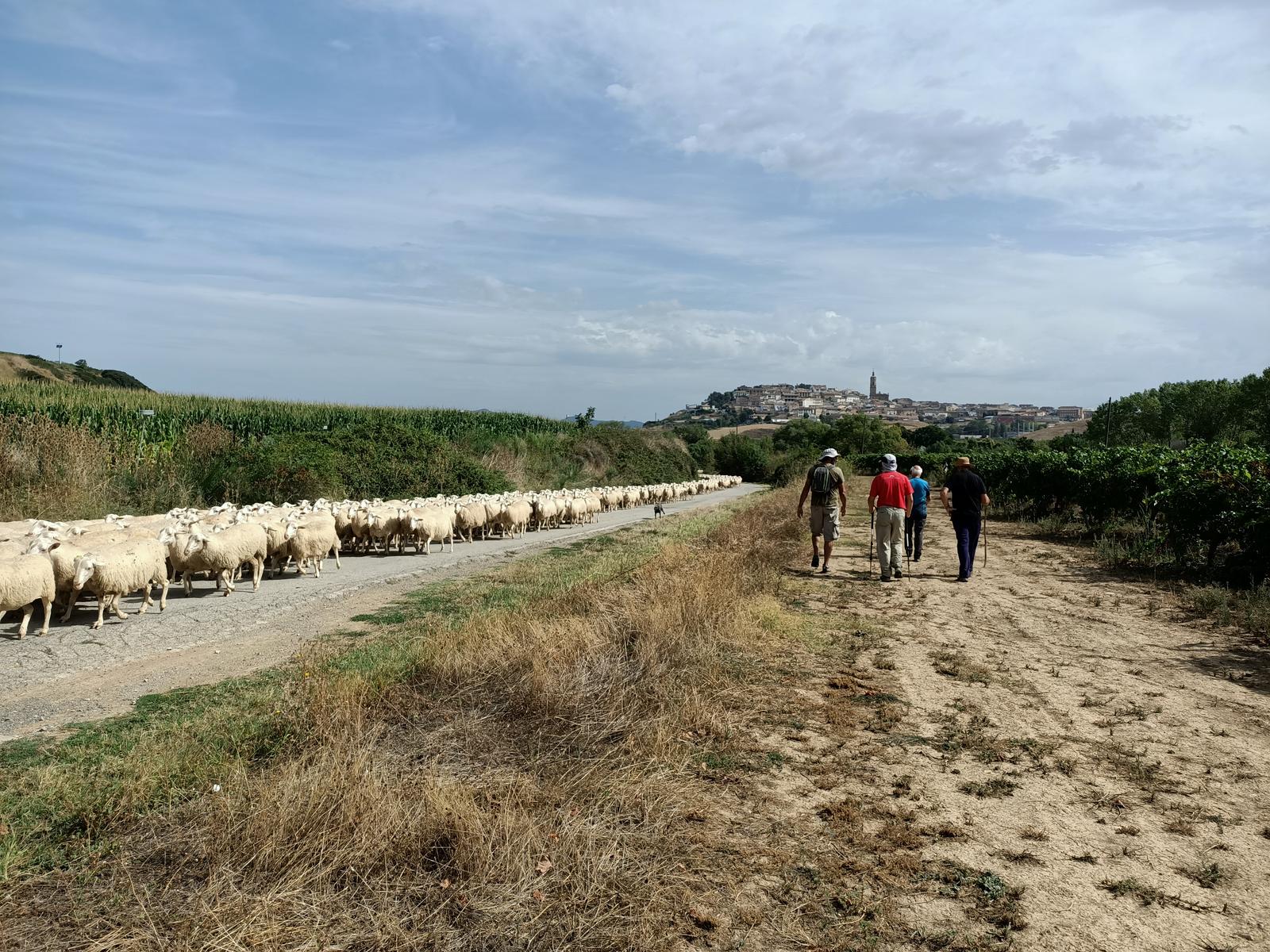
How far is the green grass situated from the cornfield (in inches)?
634

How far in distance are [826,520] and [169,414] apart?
69.3ft

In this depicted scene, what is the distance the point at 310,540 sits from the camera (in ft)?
45.6

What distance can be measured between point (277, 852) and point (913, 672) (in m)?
6.12

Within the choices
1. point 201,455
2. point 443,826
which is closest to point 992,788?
point 443,826

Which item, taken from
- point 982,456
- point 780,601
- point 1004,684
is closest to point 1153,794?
point 1004,684

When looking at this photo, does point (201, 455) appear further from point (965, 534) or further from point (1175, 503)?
point (1175, 503)

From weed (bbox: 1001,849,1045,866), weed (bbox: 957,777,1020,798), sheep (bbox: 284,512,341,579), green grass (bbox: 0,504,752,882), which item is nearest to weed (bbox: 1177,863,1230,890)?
weed (bbox: 1001,849,1045,866)

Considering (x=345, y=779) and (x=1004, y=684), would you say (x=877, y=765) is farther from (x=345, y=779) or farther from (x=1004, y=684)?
(x=345, y=779)

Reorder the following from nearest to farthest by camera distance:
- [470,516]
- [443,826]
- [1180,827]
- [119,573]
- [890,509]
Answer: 1. [443,826]
2. [1180,827]
3. [119,573]
4. [890,509]
5. [470,516]

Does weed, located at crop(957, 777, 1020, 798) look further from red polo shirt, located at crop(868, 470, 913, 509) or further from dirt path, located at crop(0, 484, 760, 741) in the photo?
red polo shirt, located at crop(868, 470, 913, 509)

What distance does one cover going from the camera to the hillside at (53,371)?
58562 millimetres

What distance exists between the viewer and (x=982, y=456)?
38344 millimetres

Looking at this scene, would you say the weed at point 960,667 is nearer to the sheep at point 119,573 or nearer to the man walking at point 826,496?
the man walking at point 826,496

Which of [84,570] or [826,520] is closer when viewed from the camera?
[84,570]
